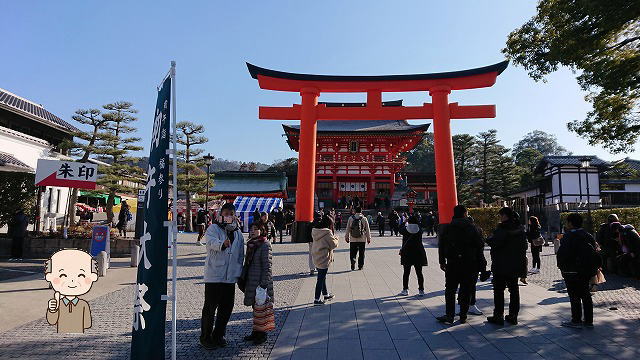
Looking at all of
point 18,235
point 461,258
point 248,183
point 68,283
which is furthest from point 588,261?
point 248,183

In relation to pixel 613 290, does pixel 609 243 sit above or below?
above

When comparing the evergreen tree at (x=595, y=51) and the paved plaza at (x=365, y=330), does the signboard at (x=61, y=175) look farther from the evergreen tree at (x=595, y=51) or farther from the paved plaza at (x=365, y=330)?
the evergreen tree at (x=595, y=51)

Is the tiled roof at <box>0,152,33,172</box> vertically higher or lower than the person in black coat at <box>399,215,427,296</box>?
higher

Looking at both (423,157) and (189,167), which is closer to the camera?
(189,167)

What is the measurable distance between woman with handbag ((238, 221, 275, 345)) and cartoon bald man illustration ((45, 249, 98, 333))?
1506 millimetres

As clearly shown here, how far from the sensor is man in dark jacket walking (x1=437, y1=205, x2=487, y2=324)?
15.5ft

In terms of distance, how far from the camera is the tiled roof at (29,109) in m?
16.1

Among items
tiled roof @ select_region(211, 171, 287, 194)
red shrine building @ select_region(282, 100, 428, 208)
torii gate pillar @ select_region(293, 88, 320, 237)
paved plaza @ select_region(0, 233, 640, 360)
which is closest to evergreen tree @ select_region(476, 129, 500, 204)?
red shrine building @ select_region(282, 100, 428, 208)

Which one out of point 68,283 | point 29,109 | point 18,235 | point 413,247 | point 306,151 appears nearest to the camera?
point 68,283

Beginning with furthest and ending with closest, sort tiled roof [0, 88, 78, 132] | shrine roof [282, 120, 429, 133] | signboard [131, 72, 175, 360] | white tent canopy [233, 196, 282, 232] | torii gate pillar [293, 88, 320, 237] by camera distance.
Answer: shrine roof [282, 120, 429, 133]
white tent canopy [233, 196, 282, 232]
tiled roof [0, 88, 78, 132]
torii gate pillar [293, 88, 320, 237]
signboard [131, 72, 175, 360]

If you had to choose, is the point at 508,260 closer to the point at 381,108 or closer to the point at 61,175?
the point at 61,175

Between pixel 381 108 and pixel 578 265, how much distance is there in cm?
1124

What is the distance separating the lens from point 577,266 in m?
4.59

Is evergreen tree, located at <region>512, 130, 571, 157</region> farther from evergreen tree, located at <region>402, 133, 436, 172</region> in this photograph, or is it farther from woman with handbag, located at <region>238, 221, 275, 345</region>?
woman with handbag, located at <region>238, 221, 275, 345</region>
